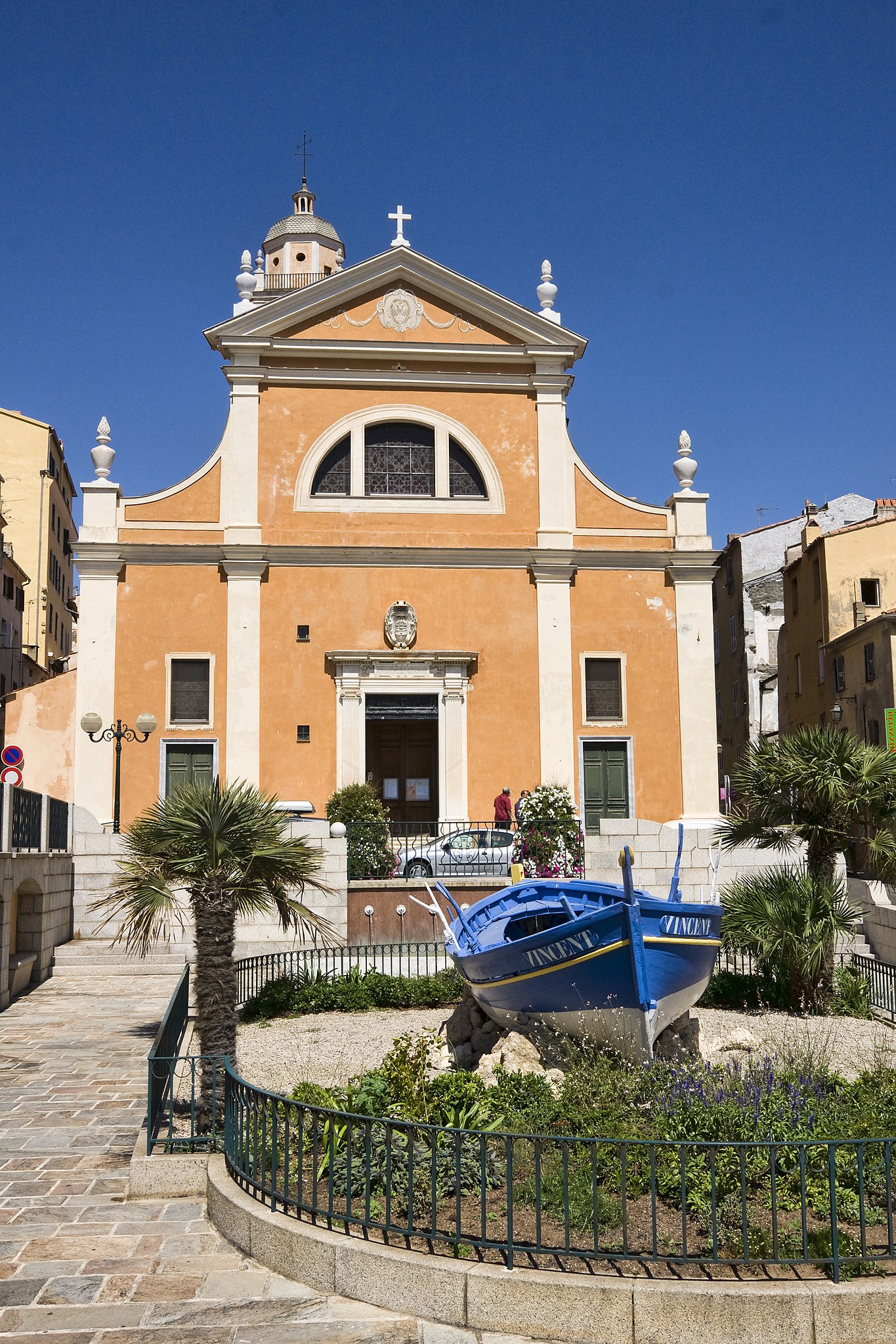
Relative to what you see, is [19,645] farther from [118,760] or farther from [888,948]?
[888,948]

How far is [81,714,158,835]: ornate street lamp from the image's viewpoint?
23172 mm

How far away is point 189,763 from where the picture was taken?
25250 mm

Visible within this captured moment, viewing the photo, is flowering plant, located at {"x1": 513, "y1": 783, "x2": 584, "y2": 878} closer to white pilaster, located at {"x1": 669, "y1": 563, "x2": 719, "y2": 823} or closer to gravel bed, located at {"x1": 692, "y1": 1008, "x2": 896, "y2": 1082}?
white pilaster, located at {"x1": 669, "y1": 563, "x2": 719, "y2": 823}

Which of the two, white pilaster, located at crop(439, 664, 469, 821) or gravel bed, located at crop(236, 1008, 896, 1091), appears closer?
gravel bed, located at crop(236, 1008, 896, 1091)

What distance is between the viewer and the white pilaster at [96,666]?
24.8m

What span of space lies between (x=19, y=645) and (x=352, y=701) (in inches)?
792

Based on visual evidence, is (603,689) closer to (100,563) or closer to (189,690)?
(189,690)

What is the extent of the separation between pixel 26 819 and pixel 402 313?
14823mm

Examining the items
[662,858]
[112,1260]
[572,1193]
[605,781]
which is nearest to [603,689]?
[605,781]

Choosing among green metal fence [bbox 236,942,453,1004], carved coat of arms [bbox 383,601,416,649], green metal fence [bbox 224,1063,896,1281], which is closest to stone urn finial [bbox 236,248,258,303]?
carved coat of arms [bbox 383,601,416,649]

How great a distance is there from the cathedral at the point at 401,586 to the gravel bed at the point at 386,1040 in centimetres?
971

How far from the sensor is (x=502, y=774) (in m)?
26.0

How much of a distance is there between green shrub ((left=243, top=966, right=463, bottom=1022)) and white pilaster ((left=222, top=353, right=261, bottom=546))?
39.3 feet

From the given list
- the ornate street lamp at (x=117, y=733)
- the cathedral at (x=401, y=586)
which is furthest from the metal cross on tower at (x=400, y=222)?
the ornate street lamp at (x=117, y=733)
